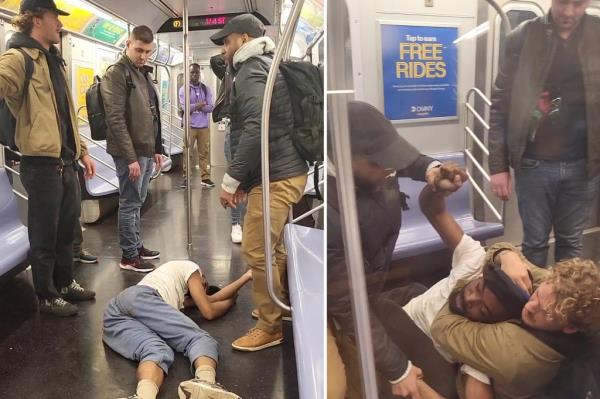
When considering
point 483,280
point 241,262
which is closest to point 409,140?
point 483,280

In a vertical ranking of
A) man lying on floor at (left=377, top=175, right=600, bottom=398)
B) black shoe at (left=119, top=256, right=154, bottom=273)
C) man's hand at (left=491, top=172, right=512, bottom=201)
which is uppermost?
man's hand at (left=491, top=172, right=512, bottom=201)

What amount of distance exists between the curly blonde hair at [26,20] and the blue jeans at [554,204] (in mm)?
2637

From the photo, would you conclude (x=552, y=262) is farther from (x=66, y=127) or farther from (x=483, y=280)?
(x=66, y=127)

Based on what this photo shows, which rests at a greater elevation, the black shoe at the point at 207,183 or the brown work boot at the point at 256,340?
the black shoe at the point at 207,183

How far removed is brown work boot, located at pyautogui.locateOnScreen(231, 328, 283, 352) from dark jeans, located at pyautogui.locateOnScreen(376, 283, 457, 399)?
5.84ft

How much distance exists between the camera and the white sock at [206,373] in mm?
2065

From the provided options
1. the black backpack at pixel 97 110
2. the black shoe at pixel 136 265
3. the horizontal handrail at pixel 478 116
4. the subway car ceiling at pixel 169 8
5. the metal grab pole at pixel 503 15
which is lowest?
the black shoe at pixel 136 265

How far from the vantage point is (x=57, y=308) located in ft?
9.05

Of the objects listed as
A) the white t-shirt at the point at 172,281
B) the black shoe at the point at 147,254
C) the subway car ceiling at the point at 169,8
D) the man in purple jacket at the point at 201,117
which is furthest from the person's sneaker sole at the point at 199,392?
the man in purple jacket at the point at 201,117

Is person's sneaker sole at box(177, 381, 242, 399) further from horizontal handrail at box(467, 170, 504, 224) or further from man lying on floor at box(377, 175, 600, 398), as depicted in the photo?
horizontal handrail at box(467, 170, 504, 224)

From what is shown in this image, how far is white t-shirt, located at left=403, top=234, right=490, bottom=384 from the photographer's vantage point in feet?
2.34

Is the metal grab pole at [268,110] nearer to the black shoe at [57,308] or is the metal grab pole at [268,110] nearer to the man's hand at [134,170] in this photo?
the black shoe at [57,308]

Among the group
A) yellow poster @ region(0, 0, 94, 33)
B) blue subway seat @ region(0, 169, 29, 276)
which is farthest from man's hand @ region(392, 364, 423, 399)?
yellow poster @ region(0, 0, 94, 33)

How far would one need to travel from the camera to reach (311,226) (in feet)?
8.71
